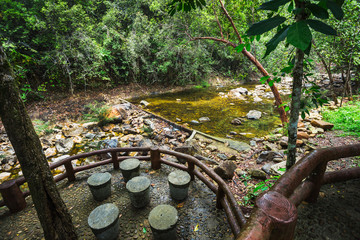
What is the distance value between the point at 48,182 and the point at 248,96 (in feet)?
43.1

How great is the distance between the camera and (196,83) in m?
16.6

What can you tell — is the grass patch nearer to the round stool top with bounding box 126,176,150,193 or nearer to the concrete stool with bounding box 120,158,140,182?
the round stool top with bounding box 126,176,150,193

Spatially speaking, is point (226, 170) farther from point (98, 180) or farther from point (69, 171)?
point (69, 171)

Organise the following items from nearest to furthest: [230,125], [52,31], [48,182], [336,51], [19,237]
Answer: [48,182] < [19,237] < [336,51] < [230,125] < [52,31]

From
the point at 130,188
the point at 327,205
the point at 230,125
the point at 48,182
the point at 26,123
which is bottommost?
the point at 230,125

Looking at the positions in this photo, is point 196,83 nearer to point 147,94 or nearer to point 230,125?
point 147,94

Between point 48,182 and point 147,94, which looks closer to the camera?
point 48,182

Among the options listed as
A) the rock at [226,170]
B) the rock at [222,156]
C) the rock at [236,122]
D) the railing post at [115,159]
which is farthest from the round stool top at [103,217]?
the rock at [236,122]

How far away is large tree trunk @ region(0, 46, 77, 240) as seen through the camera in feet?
5.17

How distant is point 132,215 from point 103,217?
0.60 meters

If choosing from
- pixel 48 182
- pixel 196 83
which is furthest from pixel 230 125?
pixel 196 83

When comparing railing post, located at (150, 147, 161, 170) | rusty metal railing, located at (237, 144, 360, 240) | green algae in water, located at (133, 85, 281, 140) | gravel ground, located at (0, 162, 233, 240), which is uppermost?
rusty metal railing, located at (237, 144, 360, 240)

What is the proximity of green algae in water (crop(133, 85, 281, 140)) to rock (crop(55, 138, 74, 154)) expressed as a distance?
14.7ft

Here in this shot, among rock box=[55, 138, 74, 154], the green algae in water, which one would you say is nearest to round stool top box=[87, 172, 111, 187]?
rock box=[55, 138, 74, 154]
